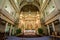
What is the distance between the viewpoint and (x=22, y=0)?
20625 millimetres

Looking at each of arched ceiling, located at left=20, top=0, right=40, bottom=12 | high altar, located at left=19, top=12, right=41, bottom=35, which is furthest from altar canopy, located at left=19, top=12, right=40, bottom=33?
arched ceiling, located at left=20, top=0, right=40, bottom=12

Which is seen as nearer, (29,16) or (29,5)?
(29,16)

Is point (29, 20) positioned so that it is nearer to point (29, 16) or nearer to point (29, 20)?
point (29, 20)

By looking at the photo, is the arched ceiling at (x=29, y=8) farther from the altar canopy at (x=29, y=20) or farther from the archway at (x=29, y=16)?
the altar canopy at (x=29, y=20)

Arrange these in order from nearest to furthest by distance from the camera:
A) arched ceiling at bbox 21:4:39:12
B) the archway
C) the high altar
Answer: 1. the high altar
2. the archway
3. arched ceiling at bbox 21:4:39:12

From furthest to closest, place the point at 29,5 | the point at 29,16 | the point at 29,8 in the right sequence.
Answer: the point at 29,8 < the point at 29,5 < the point at 29,16

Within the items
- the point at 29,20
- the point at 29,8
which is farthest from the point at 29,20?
the point at 29,8

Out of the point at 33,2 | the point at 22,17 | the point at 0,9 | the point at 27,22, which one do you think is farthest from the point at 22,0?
the point at 0,9

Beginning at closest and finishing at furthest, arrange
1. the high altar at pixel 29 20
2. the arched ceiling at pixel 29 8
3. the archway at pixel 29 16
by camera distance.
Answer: the high altar at pixel 29 20
the archway at pixel 29 16
the arched ceiling at pixel 29 8

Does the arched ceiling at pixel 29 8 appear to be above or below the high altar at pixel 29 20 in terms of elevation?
above

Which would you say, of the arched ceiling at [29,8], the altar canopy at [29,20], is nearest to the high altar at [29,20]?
the altar canopy at [29,20]

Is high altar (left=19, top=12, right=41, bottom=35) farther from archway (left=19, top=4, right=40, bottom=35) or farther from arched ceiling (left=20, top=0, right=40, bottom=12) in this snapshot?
arched ceiling (left=20, top=0, right=40, bottom=12)

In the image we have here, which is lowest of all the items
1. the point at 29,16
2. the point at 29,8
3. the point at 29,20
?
the point at 29,20

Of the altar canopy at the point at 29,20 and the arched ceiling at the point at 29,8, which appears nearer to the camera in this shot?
the altar canopy at the point at 29,20
